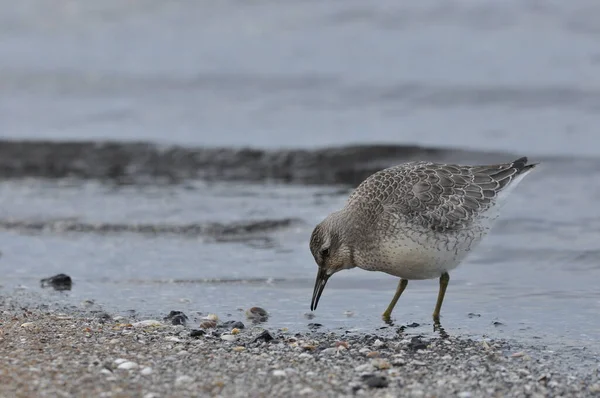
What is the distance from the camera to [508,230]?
440 inches

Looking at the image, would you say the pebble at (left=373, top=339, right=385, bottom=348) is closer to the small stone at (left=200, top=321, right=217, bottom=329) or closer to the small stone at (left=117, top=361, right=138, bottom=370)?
the small stone at (left=200, top=321, right=217, bottom=329)

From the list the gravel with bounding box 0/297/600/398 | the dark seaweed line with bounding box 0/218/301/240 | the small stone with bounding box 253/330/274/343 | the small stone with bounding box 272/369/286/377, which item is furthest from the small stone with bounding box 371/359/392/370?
the dark seaweed line with bounding box 0/218/301/240

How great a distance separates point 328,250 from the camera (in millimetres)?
8250

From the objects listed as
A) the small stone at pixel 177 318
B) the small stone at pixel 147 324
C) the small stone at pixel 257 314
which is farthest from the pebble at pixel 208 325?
the small stone at pixel 257 314

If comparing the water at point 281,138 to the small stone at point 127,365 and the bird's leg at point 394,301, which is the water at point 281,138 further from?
the small stone at point 127,365

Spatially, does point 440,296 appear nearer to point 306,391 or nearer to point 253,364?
point 253,364

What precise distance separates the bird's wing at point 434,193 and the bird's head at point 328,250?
0.32 meters

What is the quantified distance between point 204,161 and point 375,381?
9.38 metres

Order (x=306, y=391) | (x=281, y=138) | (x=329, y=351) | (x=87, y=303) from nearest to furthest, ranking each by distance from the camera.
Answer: (x=306, y=391) → (x=329, y=351) → (x=87, y=303) → (x=281, y=138)

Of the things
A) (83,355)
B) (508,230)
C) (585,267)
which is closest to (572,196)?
(508,230)

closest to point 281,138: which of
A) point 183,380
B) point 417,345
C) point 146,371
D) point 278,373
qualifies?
point 417,345

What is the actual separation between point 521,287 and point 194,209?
4.80m

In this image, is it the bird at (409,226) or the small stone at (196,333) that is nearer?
the small stone at (196,333)

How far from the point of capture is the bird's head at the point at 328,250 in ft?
27.0
